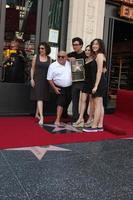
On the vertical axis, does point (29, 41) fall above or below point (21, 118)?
above

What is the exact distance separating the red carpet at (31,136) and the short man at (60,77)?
757mm

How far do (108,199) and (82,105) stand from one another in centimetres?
362

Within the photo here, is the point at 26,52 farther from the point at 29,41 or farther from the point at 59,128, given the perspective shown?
the point at 59,128

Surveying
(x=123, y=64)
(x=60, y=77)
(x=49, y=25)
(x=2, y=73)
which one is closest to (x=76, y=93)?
(x=60, y=77)

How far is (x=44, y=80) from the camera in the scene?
24.4 ft

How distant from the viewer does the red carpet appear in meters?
5.97

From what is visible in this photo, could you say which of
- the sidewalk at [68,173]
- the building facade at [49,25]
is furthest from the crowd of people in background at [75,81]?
the sidewalk at [68,173]

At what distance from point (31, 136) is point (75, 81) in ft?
→ 5.09

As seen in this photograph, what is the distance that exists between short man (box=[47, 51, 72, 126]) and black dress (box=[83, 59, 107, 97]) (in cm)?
35

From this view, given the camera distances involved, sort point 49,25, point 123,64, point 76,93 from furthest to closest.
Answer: point 123,64
point 49,25
point 76,93

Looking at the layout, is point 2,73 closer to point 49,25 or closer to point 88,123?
point 49,25

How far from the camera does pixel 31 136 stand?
640 centimetres

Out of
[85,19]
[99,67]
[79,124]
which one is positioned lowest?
[79,124]

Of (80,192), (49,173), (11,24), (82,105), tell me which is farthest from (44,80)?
(80,192)
